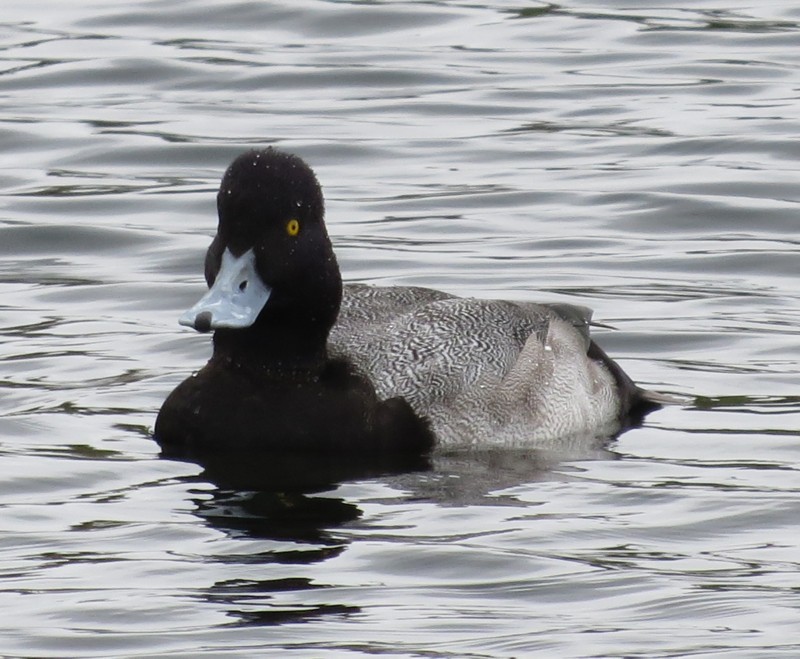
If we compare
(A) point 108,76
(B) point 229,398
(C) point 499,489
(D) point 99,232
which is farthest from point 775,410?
(A) point 108,76

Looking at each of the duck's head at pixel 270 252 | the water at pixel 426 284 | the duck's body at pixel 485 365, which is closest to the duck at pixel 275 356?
the duck's head at pixel 270 252

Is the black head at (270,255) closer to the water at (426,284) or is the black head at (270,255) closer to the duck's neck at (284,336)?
the duck's neck at (284,336)

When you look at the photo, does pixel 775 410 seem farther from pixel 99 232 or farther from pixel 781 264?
pixel 99 232

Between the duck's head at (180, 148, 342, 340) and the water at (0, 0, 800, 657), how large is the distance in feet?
2.45

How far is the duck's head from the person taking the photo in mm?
9406

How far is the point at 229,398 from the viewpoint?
952cm

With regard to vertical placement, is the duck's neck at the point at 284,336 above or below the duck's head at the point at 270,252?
below

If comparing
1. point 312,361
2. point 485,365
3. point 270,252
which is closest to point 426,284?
point 485,365

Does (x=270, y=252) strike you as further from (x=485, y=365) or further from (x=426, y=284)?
(x=426, y=284)

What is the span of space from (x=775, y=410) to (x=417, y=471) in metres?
1.96

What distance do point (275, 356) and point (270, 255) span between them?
45cm

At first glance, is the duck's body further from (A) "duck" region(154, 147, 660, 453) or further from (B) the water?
(B) the water

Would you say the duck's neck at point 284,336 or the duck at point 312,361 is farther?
the duck's neck at point 284,336

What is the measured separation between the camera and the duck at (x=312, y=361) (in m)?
9.44
